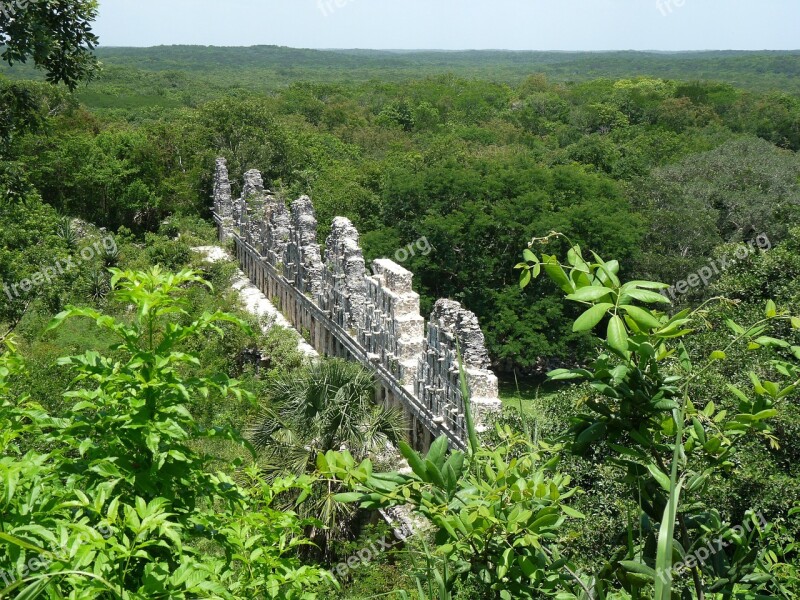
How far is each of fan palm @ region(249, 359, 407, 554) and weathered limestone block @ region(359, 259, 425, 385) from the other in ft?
14.7

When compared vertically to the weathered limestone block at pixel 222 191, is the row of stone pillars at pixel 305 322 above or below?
below

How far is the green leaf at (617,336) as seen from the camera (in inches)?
108

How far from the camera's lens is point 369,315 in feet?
74.1

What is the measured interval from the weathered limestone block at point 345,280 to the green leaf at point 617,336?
65.8 feet

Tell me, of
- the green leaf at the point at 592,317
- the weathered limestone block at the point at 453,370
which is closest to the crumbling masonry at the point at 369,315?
the weathered limestone block at the point at 453,370

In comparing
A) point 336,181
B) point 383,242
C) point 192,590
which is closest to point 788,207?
point 383,242

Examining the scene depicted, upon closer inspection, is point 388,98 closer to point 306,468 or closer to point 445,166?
point 445,166

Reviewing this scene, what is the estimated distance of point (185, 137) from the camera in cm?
4219

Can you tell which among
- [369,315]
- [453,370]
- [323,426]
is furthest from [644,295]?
[369,315]
